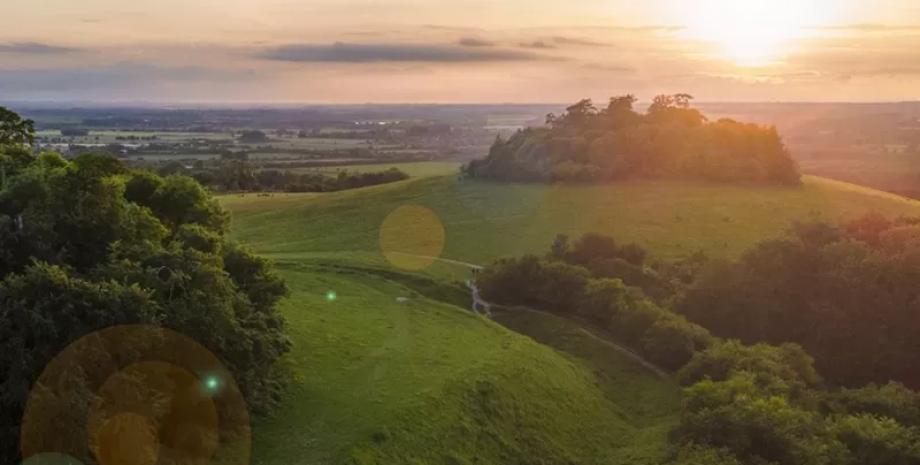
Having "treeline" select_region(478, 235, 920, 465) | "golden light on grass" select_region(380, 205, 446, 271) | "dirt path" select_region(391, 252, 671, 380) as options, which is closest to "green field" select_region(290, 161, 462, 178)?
"golden light on grass" select_region(380, 205, 446, 271)

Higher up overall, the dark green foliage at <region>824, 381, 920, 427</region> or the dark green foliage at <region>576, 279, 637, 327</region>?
the dark green foliage at <region>576, 279, 637, 327</region>

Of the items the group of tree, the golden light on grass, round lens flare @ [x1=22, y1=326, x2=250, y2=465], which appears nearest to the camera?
round lens flare @ [x1=22, y1=326, x2=250, y2=465]

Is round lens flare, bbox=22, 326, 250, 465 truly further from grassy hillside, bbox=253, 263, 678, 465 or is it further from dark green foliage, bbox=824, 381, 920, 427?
dark green foliage, bbox=824, 381, 920, 427

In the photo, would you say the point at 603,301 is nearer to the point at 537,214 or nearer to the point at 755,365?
the point at 755,365

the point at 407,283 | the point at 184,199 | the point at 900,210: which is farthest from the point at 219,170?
the point at 900,210

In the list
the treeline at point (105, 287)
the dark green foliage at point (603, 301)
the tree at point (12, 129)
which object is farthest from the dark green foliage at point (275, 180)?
the treeline at point (105, 287)

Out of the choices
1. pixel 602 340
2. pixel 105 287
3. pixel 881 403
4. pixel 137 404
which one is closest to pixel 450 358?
pixel 602 340

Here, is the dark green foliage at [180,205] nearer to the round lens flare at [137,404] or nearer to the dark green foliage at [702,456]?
the round lens flare at [137,404]

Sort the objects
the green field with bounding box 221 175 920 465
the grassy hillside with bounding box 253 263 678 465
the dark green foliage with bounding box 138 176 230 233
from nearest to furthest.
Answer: the grassy hillside with bounding box 253 263 678 465
the green field with bounding box 221 175 920 465
the dark green foliage with bounding box 138 176 230 233
